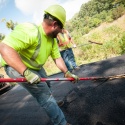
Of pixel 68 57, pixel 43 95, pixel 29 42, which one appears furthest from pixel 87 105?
pixel 68 57

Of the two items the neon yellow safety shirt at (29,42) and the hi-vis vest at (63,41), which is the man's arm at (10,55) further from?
the hi-vis vest at (63,41)

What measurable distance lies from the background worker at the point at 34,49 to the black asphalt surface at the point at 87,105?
68 centimetres

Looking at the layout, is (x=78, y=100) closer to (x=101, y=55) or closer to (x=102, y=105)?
(x=102, y=105)

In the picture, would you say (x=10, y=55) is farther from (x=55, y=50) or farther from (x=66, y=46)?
(x=66, y=46)

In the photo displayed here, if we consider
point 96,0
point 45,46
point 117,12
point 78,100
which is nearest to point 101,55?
point 78,100

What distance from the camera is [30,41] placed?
2488mm

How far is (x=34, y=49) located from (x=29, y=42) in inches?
8.9

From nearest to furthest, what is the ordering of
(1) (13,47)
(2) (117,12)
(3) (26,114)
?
(1) (13,47) → (3) (26,114) → (2) (117,12)

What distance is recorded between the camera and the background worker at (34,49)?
7.95ft

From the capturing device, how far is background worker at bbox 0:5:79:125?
2422mm

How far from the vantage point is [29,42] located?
2479 millimetres

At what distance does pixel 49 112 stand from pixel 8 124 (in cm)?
194

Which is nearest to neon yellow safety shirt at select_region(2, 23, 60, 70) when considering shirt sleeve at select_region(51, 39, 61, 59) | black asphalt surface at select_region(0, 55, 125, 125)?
shirt sleeve at select_region(51, 39, 61, 59)

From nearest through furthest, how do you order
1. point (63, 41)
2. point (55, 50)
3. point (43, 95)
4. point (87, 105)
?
point (43, 95), point (55, 50), point (87, 105), point (63, 41)
